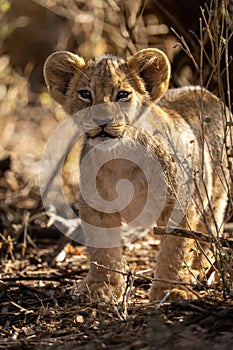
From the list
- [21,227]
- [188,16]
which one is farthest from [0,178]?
[188,16]

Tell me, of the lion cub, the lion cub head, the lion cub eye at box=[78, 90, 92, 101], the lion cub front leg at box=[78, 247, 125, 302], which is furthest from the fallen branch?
the lion cub eye at box=[78, 90, 92, 101]

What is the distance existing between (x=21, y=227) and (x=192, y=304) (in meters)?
3.36

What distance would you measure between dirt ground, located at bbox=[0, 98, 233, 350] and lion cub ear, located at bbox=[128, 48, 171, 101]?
1.51 m

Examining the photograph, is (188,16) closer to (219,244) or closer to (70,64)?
(70,64)

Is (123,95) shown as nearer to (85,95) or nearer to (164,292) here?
(85,95)

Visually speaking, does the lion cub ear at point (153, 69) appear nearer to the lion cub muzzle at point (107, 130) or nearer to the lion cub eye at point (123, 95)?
the lion cub eye at point (123, 95)

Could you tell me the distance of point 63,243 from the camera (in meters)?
7.63

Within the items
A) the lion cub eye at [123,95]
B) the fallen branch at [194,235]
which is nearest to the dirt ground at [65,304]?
the fallen branch at [194,235]

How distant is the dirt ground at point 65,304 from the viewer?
411 cm

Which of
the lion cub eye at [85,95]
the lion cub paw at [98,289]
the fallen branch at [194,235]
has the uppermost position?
the lion cub eye at [85,95]

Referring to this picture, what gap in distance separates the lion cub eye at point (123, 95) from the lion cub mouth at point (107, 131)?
10.7 inches

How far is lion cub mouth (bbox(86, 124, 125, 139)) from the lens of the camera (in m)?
5.36

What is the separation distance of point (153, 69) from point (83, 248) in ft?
8.58

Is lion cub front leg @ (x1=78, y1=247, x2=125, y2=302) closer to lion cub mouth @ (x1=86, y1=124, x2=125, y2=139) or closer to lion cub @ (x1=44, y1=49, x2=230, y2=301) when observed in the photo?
lion cub @ (x1=44, y1=49, x2=230, y2=301)
